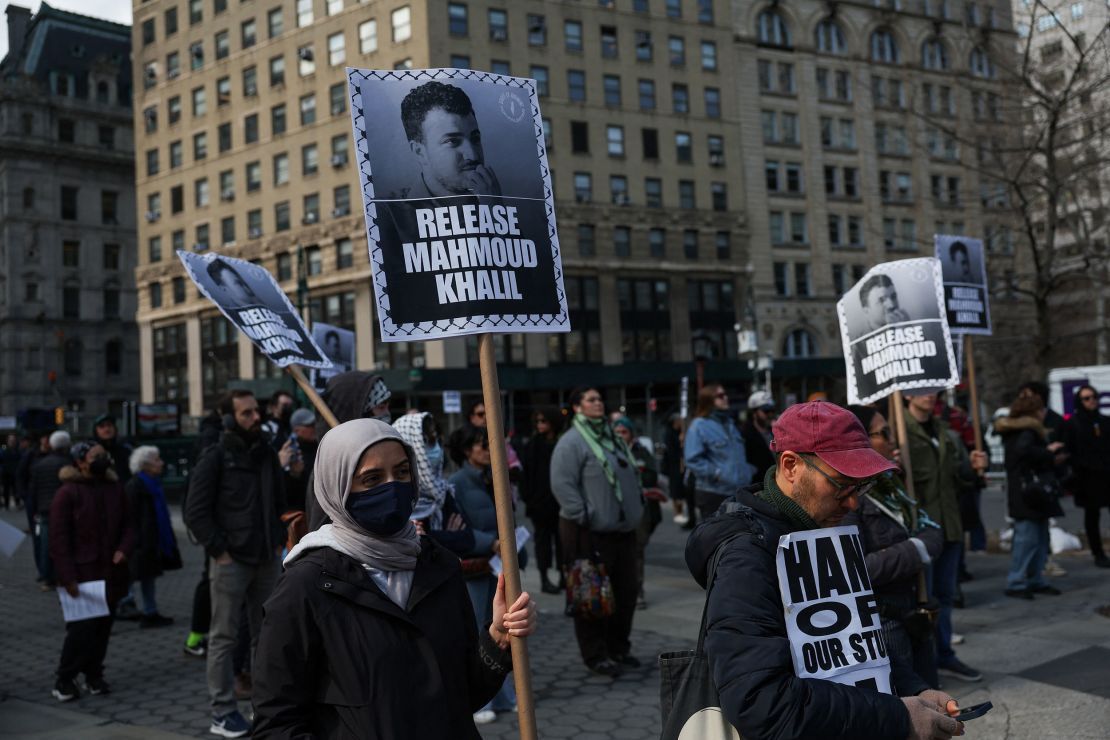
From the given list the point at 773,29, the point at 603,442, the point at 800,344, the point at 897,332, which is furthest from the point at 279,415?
the point at 773,29

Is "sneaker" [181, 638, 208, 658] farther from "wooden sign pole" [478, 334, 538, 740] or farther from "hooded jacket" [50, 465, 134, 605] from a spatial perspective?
"wooden sign pole" [478, 334, 538, 740]

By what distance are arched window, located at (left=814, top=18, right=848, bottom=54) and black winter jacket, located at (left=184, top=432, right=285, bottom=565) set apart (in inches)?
2271

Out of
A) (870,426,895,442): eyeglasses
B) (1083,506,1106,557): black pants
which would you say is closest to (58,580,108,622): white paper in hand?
(870,426,895,442): eyeglasses

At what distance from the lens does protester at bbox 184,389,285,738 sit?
258 inches

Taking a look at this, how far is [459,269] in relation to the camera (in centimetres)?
390

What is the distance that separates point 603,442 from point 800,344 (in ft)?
166

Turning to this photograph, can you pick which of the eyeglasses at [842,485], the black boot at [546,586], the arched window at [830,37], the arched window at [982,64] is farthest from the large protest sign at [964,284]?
the arched window at [830,37]

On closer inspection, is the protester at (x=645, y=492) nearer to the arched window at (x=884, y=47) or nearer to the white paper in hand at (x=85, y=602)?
the white paper in hand at (x=85, y=602)

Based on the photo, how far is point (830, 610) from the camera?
2703mm

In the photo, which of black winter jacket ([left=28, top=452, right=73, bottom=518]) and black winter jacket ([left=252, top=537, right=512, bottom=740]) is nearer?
black winter jacket ([left=252, top=537, right=512, bottom=740])

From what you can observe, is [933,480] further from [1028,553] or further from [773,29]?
[773,29]

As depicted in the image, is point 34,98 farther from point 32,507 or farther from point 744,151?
point 32,507

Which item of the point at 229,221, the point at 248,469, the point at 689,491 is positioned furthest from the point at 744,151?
the point at 248,469

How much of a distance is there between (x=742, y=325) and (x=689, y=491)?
122 ft
